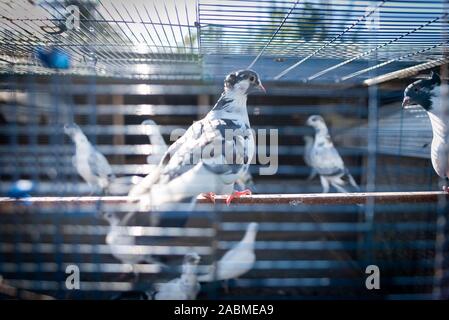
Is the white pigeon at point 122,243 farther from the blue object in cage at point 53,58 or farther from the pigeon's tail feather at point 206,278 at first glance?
the blue object in cage at point 53,58

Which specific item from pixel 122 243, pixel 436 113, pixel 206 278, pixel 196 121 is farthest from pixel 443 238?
pixel 122 243

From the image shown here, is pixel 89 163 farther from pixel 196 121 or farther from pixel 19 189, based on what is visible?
pixel 196 121

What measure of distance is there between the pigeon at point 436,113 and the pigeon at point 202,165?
2.35 ft

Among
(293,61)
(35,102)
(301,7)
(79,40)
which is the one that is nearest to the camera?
(301,7)

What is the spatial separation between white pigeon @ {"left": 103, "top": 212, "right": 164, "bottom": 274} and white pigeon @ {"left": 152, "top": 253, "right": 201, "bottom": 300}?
163 millimetres

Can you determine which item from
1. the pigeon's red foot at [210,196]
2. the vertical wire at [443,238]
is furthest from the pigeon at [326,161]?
the pigeon's red foot at [210,196]

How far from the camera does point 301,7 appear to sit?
73 centimetres

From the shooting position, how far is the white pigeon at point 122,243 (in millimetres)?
1323

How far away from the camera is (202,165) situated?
88cm

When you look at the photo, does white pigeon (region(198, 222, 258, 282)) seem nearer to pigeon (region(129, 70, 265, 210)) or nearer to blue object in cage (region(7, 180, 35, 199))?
pigeon (region(129, 70, 265, 210))

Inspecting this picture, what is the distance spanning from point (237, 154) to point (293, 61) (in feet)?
2.18

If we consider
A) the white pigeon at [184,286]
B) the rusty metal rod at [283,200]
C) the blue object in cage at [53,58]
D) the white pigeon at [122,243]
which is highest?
the blue object in cage at [53,58]
